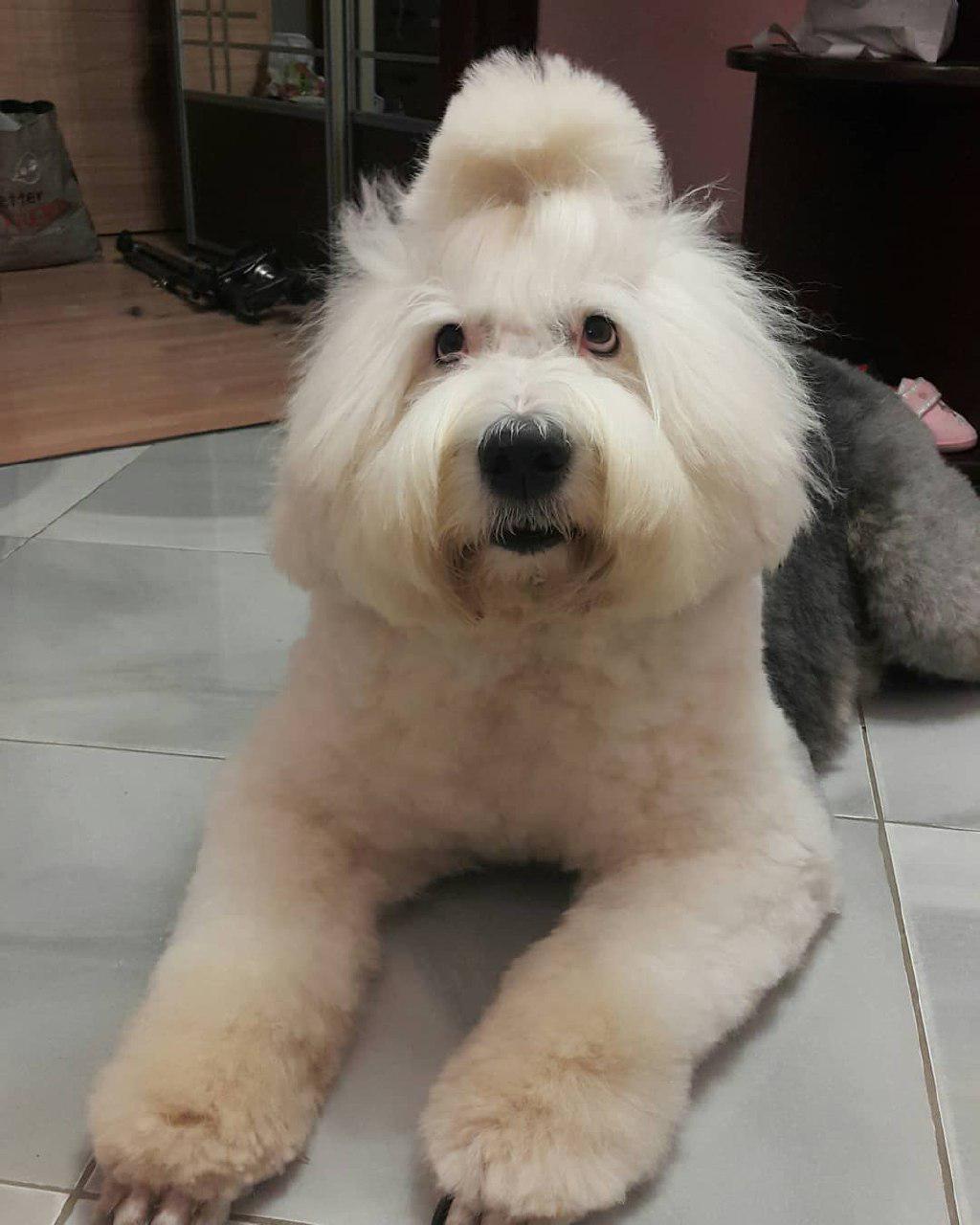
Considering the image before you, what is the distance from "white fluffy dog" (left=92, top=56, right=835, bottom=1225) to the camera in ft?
3.03

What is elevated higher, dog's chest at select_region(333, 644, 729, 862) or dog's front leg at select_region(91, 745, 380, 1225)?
dog's chest at select_region(333, 644, 729, 862)

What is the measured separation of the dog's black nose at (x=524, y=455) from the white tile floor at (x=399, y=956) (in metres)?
0.52

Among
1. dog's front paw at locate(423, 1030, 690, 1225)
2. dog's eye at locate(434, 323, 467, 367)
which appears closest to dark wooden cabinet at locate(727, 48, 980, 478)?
dog's eye at locate(434, 323, 467, 367)

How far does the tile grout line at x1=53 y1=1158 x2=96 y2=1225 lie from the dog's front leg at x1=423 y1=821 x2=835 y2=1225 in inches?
10.4

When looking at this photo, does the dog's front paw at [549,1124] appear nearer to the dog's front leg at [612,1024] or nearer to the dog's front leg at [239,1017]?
the dog's front leg at [612,1024]

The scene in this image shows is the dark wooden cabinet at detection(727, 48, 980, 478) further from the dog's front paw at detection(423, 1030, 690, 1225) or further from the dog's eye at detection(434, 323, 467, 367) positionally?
the dog's front paw at detection(423, 1030, 690, 1225)

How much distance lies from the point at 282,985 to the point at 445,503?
42 cm

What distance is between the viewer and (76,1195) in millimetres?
954

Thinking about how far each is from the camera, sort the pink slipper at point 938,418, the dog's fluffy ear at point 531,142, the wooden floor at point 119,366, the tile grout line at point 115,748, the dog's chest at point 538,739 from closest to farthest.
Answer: the dog's fluffy ear at point 531,142 < the dog's chest at point 538,739 < the tile grout line at point 115,748 < the pink slipper at point 938,418 < the wooden floor at point 119,366

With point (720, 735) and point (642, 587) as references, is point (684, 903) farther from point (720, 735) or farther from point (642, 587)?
point (642, 587)

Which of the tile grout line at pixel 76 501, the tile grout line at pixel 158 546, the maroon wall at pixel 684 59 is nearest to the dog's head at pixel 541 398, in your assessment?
the tile grout line at pixel 158 546

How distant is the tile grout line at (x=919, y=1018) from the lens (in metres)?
1.00

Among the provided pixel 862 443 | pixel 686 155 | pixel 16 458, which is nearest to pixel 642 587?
pixel 862 443

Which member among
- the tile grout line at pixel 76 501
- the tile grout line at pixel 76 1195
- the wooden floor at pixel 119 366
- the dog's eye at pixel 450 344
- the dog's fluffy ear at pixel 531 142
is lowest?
the wooden floor at pixel 119 366
